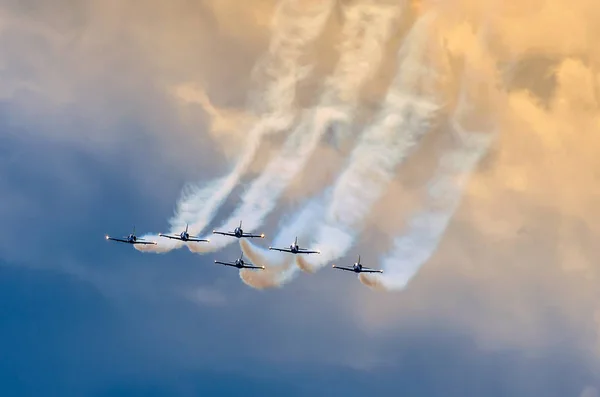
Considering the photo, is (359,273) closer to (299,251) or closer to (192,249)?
(299,251)

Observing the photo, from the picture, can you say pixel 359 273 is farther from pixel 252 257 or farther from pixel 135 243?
pixel 135 243

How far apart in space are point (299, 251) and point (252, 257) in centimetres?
536

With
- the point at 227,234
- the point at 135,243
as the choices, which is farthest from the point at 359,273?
the point at 135,243

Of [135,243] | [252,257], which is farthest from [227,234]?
[135,243]

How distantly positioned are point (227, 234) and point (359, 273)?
41.1 feet

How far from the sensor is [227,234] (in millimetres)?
85625

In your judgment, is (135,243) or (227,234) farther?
(135,243)

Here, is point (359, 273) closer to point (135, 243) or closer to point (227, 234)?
point (227, 234)

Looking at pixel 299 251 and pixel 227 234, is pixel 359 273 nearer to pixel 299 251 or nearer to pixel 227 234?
pixel 299 251

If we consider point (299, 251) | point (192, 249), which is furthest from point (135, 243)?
point (299, 251)

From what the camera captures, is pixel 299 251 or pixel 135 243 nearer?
pixel 299 251

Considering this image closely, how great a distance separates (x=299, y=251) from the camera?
275ft

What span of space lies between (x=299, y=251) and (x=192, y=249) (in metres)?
10.6

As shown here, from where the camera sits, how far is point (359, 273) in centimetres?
8681
